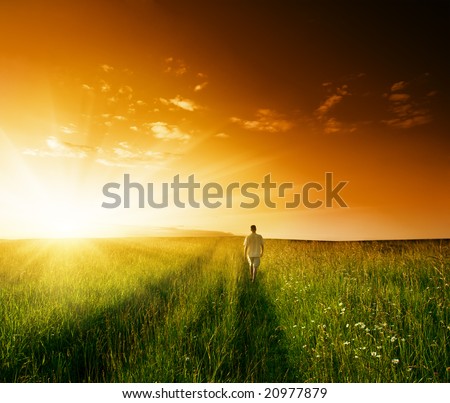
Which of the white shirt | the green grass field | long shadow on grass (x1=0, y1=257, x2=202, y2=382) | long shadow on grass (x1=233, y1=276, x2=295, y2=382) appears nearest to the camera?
the green grass field

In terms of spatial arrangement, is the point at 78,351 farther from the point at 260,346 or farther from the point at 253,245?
the point at 253,245

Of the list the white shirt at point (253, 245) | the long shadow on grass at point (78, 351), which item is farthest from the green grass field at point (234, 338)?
the white shirt at point (253, 245)

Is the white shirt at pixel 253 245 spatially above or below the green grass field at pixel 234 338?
above

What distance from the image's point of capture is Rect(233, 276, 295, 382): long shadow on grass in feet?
17.4

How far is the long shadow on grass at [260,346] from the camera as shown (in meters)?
5.30

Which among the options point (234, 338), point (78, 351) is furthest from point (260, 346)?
point (78, 351)

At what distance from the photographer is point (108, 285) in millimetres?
10055

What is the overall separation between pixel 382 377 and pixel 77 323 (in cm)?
534

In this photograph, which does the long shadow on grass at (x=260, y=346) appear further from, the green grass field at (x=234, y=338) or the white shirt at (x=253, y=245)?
the white shirt at (x=253, y=245)

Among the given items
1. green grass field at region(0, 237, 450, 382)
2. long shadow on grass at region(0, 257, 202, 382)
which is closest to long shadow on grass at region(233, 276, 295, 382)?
green grass field at region(0, 237, 450, 382)

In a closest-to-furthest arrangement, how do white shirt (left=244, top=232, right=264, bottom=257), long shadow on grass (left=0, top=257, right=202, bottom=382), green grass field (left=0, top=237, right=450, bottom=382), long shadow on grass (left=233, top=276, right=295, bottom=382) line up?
1. green grass field (left=0, top=237, right=450, bottom=382)
2. long shadow on grass (left=0, top=257, right=202, bottom=382)
3. long shadow on grass (left=233, top=276, right=295, bottom=382)
4. white shirt (left=244, top=232, right=264, bottom=257)

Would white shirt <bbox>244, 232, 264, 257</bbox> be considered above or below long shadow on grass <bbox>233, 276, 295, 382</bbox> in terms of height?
above

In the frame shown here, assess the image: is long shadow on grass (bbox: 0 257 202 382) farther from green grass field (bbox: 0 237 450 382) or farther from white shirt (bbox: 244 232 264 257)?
white shirt (bbox: 244 232 264 257)
